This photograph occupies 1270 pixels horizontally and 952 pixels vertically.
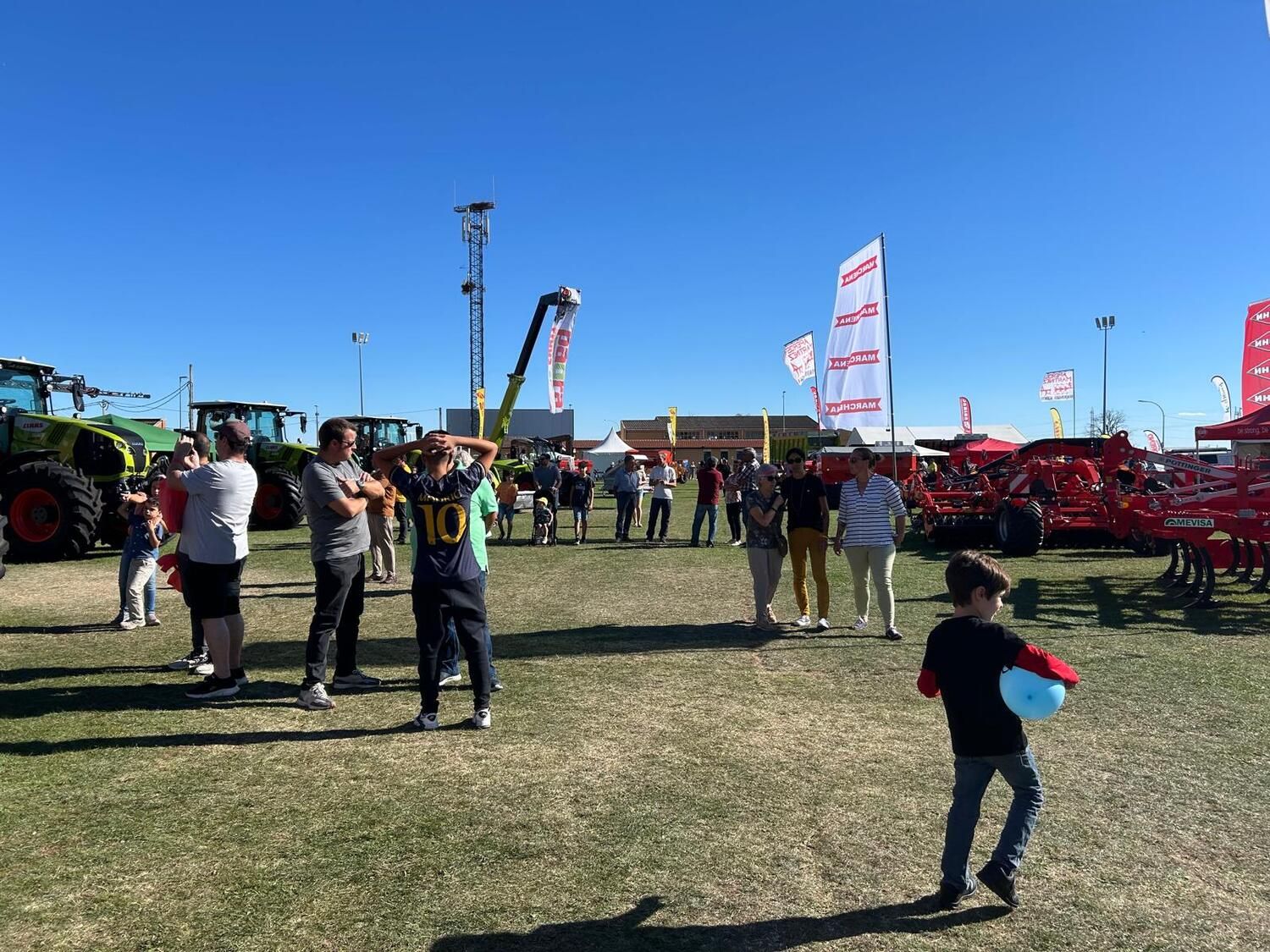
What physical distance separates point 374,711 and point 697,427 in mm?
93832

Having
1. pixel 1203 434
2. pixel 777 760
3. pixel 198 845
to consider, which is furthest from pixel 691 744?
pixel 1203 434

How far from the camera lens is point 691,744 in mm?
4781

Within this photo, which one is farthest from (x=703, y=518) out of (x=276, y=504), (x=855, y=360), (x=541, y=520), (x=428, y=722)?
(x=428, y=722)

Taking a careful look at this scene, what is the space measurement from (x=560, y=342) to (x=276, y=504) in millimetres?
14681

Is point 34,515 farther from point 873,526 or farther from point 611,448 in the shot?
point 611,448

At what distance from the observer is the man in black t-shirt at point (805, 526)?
791 cm

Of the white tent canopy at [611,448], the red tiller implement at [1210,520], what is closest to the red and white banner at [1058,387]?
the white tent canopy at [611,448]

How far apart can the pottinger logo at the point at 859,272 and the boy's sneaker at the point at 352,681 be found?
7507mm

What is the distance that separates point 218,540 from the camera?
17.4 ft

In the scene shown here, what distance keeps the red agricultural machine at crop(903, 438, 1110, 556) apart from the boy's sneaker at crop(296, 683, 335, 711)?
11419 millimetres

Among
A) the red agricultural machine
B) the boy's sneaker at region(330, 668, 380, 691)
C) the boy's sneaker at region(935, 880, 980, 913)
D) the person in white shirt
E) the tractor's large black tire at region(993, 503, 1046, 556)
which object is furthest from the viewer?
the person in white shirt

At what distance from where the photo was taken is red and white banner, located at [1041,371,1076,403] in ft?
158

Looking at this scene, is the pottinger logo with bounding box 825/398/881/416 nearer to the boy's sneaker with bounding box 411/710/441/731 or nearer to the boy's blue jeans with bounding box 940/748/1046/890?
the boy's sneaker with bounding box 411/710/441/731

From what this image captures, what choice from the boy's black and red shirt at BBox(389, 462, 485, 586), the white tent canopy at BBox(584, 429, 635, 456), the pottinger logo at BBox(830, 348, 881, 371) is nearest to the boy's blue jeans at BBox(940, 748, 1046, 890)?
the boy's black and red shirt at BBox(389, 462, 485, 586)
